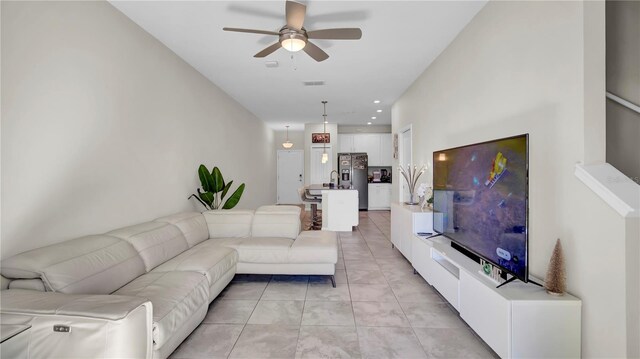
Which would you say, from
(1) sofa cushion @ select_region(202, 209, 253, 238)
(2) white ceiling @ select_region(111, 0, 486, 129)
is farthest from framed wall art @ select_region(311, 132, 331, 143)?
(1) sofa cushion @ select_region(202, 209, 253, 238)

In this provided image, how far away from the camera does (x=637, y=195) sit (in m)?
1.25

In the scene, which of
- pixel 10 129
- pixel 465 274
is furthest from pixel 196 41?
pixel 465 274

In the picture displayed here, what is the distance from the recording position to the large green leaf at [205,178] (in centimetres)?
386

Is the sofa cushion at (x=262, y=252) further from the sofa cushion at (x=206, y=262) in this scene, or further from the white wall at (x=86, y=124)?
the white wall at (x=86, y=124)

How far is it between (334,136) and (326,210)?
342 centimetres

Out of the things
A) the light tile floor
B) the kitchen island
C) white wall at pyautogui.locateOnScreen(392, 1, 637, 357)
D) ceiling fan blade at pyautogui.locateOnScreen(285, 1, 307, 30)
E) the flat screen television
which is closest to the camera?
white wall at pyautogui.locateOnScreen(392, 1, 637, 357)

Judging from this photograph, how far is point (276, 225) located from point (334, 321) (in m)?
1.47

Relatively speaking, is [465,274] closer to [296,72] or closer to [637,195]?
[637,195]

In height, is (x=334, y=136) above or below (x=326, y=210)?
above

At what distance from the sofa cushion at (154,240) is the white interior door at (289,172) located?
24.0 ft

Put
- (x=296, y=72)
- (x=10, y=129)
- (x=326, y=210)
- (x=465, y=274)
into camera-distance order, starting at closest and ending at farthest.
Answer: (x=10, y=129), (x=465, y=274), (x=296, y=72), (x=326, y=210)

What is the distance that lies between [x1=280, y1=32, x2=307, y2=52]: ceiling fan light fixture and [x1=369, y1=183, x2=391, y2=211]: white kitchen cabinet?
6482mm

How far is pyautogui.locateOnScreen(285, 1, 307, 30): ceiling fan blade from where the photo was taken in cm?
206

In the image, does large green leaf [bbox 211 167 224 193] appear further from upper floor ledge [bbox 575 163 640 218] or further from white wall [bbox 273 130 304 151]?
white wall [bbox 273 130 304 151]
